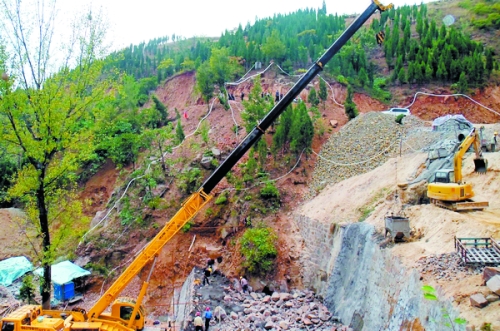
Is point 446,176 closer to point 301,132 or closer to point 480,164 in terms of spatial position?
point 480,164

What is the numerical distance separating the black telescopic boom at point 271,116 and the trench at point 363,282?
4.66 m

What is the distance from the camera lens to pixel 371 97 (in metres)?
27.5

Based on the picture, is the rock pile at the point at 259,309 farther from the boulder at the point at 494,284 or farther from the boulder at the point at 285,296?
the boulder at the point at 494,284

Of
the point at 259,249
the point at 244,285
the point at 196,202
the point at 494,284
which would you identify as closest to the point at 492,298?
the point at 494,284

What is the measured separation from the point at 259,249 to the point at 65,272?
8803 millimetres

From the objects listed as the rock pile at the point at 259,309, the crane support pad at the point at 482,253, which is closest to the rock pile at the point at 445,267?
the crane support pad at the point at 482,253

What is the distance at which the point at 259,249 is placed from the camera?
1581 centimetres

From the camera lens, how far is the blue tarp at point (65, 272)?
16.7 metres

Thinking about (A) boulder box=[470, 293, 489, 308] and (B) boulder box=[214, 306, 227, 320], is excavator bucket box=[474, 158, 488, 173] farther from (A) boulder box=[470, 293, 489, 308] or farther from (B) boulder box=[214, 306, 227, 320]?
(B) boulder box=[214, 306, 227, 320]

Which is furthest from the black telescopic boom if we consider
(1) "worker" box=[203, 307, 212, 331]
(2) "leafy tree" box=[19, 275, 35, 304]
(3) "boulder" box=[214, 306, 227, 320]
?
(2) "leafy tree" box=[19, 275, 35, 304]

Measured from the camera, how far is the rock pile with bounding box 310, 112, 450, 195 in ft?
60.4

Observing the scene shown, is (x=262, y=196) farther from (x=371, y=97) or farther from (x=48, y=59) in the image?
(x=371, y=97)

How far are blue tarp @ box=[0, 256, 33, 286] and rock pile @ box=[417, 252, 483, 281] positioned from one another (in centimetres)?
1791

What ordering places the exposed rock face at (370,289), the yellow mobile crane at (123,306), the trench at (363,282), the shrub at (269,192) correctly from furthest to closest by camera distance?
the shrub at (269,192)
the yellow mobile crane at (123,306)
the exposed rock face at (370,289)
the trench at (363,282)
